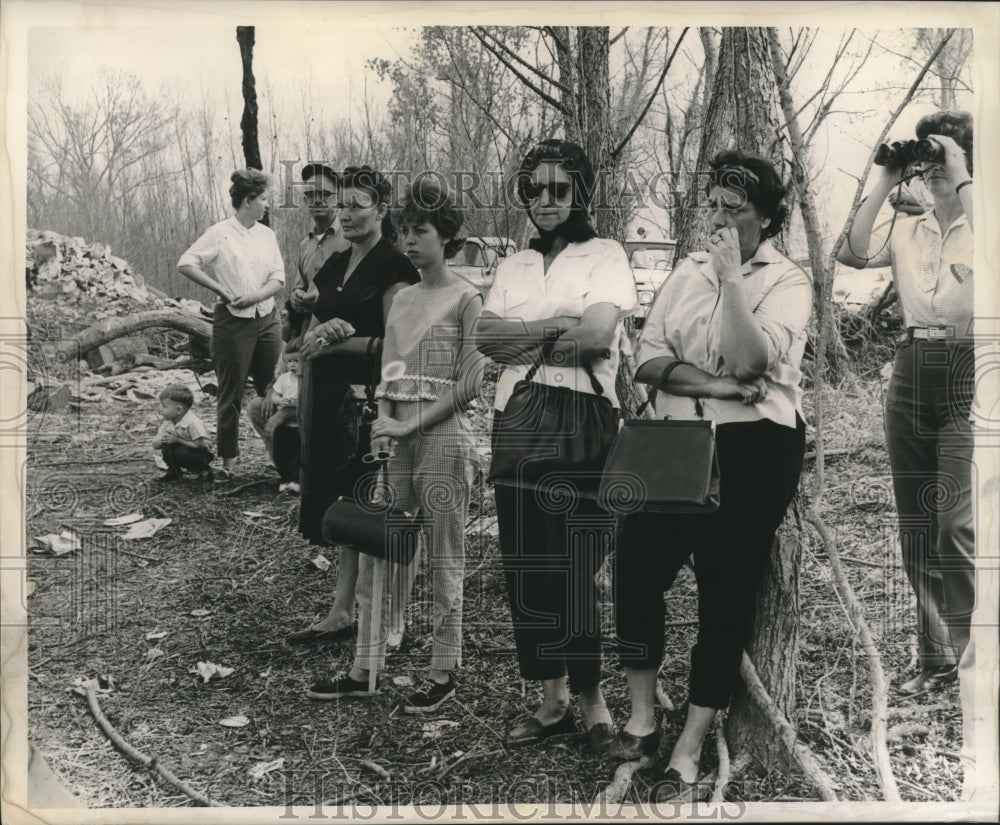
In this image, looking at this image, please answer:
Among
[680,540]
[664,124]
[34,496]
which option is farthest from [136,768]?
[664,124]

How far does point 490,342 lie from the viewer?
401 centimetres

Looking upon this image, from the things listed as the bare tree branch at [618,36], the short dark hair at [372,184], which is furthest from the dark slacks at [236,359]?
the bare tree branch at [618,36]

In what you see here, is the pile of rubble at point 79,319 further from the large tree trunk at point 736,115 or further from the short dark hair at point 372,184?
the large tree trunk at point 736,115

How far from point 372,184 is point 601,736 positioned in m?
2.21

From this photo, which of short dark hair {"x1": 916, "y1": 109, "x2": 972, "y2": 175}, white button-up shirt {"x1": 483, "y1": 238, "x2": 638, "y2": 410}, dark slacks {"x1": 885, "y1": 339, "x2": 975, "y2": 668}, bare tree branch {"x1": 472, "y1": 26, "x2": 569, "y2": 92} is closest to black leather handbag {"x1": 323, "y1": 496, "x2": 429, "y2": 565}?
white button-up shirt {"x1": 483, "y1": 238, "x2": 638, "y2": 410}

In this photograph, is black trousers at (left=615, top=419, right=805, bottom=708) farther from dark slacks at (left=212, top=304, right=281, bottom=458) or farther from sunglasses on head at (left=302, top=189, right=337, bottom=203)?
sunglasses on head at (left=302, top=189, right=337, bottom=203)

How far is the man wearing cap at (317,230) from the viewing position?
4.25m

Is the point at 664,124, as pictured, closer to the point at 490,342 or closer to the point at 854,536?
the point at 490,342

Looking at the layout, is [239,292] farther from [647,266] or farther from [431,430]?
[647,266]

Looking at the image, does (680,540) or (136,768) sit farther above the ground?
(680,540)

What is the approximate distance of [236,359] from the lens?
4.39 m

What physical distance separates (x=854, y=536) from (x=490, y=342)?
159 cm

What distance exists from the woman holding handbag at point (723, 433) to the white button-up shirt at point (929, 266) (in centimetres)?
49

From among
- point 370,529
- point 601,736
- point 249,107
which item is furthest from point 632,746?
point 249,107
